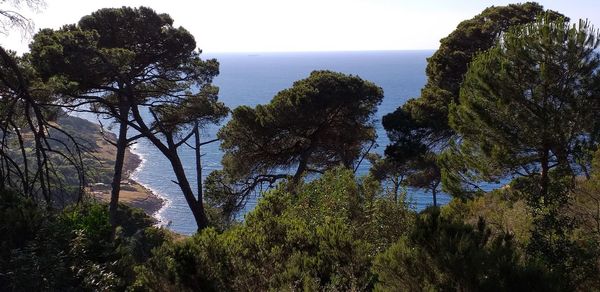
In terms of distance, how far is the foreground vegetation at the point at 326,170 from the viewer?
4.46 m

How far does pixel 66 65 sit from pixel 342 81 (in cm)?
824

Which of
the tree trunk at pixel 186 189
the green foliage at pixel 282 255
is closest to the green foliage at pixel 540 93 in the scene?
the green foliage at pixel 282 255

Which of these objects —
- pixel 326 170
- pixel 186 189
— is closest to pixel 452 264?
pixel 326 170

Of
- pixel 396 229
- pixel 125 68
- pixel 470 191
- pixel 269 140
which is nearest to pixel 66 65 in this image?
pixel 125 68

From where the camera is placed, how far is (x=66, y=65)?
38.1 ft

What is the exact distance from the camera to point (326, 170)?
40.4 feet

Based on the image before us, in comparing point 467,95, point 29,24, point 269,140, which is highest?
point 29,24

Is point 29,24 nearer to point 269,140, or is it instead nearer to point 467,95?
point 467,95

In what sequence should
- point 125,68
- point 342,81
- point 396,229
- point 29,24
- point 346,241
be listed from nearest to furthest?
point 29,24, point 346,241, point 396,229, point 125,68, point 342,81

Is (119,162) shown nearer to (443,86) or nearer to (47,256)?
(47,256)

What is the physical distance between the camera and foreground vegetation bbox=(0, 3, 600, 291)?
14.6 feet

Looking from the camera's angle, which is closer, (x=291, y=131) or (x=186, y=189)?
(x=186, y=189)

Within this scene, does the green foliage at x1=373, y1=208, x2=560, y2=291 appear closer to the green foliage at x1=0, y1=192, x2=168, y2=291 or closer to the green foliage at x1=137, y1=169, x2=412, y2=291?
the green foliage at x1=137, y1=169, x2=412, y2=291

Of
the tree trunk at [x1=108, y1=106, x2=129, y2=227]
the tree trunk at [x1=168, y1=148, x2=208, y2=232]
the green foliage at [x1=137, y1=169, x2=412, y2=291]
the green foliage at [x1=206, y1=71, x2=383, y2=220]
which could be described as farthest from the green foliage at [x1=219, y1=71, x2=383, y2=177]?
the green foliage at [x1=137, y1=169, x2=412, y2=291]
